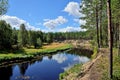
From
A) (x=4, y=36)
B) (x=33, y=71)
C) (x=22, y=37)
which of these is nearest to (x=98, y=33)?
(x=33, y=71)

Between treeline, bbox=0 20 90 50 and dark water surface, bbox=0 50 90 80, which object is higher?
treeline, bbox=0 20 90 50

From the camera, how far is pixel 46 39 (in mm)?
168500

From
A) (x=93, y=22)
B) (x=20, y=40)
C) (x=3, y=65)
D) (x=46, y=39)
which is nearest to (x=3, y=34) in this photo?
(x=20, y=40)

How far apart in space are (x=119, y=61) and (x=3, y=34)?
6946 centimetres

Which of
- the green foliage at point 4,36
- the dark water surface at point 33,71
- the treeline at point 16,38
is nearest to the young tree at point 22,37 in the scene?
the treeline at point 16,38

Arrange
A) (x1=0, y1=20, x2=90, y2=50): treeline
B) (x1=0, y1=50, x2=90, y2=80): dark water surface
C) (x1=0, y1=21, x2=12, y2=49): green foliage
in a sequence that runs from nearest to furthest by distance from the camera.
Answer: (x1=0, y1=50, x2=90, y2=80): dark water surface < (x1=0, y1=21, x2=12, y2=49): green foliage < (x1=0, y1=20, x2=90, y2=50): treeline

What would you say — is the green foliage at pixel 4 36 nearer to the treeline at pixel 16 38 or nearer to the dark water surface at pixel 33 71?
the treeline at pixel 16 38

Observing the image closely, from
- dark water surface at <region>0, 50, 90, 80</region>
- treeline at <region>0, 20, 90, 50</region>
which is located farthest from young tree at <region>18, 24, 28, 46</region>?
dark water surface at <region>0, 50, 90, 80</region>

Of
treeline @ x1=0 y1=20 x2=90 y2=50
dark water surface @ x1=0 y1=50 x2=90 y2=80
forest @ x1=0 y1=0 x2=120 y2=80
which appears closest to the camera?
forest @ x1=0 y1=0 x2=120 y2=80

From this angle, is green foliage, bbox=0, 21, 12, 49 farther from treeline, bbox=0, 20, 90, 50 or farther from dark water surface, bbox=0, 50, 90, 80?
dark water surface, bbox=0, 50, 90, 80

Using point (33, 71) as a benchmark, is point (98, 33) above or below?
above

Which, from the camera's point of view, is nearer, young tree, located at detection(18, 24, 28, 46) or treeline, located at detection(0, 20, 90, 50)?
treeline, located at detection(0, 20, 90, 50)

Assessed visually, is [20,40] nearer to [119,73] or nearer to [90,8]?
[90,8]

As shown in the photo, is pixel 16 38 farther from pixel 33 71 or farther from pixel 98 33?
pixel 98 33
